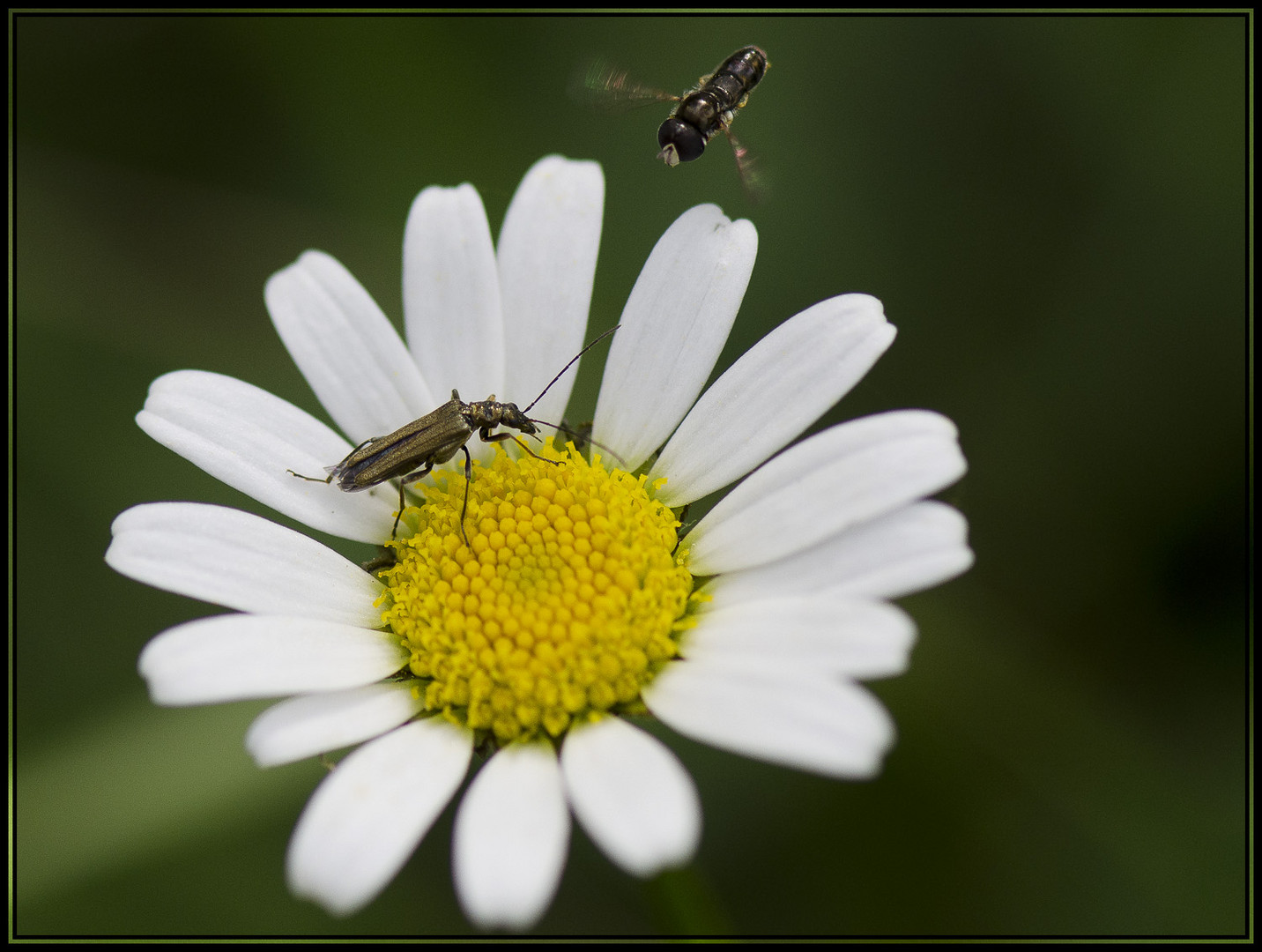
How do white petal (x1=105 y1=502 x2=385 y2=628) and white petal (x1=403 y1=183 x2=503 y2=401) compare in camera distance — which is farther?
white petal (x1=403 y1=183 x2=503 y2=401)

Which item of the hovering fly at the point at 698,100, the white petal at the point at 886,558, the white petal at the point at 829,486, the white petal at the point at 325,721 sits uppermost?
the hovering fly at the point at 698,100

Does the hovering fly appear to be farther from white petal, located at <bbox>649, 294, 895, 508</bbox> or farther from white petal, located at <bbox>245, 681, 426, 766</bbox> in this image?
white petal, located at <bbox>245, 681, 426, 766</bbox>

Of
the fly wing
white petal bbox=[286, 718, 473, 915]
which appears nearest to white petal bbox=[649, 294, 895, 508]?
white petal bbox=[286, 718, 473, 915]

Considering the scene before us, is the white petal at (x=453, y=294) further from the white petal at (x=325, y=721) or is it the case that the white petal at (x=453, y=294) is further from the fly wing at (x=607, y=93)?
the white petal at (x=325, y=721)

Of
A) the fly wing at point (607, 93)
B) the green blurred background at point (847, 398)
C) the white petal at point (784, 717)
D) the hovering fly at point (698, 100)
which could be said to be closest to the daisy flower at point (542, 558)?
the white petal at point (784, 717)

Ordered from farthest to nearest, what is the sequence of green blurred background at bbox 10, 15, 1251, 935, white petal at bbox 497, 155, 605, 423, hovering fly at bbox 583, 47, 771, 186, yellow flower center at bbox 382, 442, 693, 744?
green blurred background at bbox 10, 15, 1251, 935 < hovering fly at bbox 583, 47, 771, 186 < white petal at bbox 497, 155, 605, 423 < yellow flower center at bbox 382, 442, 693, 744

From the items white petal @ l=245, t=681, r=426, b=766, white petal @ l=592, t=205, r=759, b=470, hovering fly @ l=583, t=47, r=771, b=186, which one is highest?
hovering fly @ l=583, t=47, r=771, b=186
